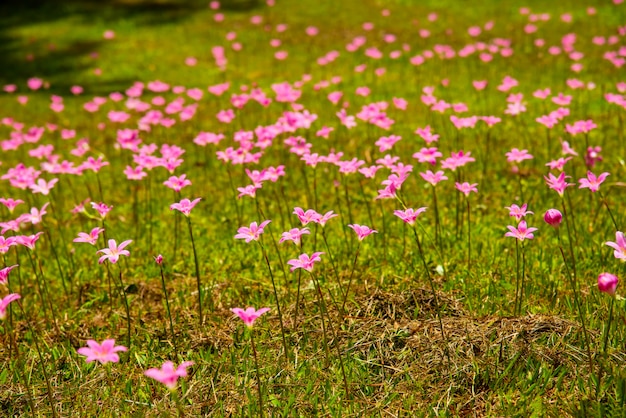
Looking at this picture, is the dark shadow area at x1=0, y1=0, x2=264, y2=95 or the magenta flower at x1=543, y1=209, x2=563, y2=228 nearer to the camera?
the magenta flower at x1=543, y1=209, x2=563, y2=228

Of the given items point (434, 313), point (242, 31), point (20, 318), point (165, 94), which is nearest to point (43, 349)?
point (20, 318)

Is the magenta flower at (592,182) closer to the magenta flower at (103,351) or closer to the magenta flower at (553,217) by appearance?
the magenta flower at (553,217)

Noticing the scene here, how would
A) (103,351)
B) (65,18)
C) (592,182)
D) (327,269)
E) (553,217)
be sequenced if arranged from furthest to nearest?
(65,18) < (327,269) < (592,182) < (553,217) < (103,351)

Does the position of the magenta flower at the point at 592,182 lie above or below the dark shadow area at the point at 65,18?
above

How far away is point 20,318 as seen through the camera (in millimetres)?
3701

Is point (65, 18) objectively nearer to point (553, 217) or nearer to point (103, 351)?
point (103, 351)

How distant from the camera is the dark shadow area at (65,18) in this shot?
41.4ft

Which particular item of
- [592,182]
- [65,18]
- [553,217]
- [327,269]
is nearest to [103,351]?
[553,217]

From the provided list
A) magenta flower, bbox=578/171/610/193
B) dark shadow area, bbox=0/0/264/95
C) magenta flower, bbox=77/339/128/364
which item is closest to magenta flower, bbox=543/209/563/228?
magenta flower, bbox=578/171/610/193

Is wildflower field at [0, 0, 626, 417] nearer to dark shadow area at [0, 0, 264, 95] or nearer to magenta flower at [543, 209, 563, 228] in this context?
magenta flower at [543, 209, 563, 228]

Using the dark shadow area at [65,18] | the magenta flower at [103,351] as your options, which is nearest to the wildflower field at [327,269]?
the magenta flower at [103,351]

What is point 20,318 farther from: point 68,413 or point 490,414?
point 490,414

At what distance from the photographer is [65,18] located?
669 inches

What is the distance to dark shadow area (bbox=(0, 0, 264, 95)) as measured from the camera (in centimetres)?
1262
